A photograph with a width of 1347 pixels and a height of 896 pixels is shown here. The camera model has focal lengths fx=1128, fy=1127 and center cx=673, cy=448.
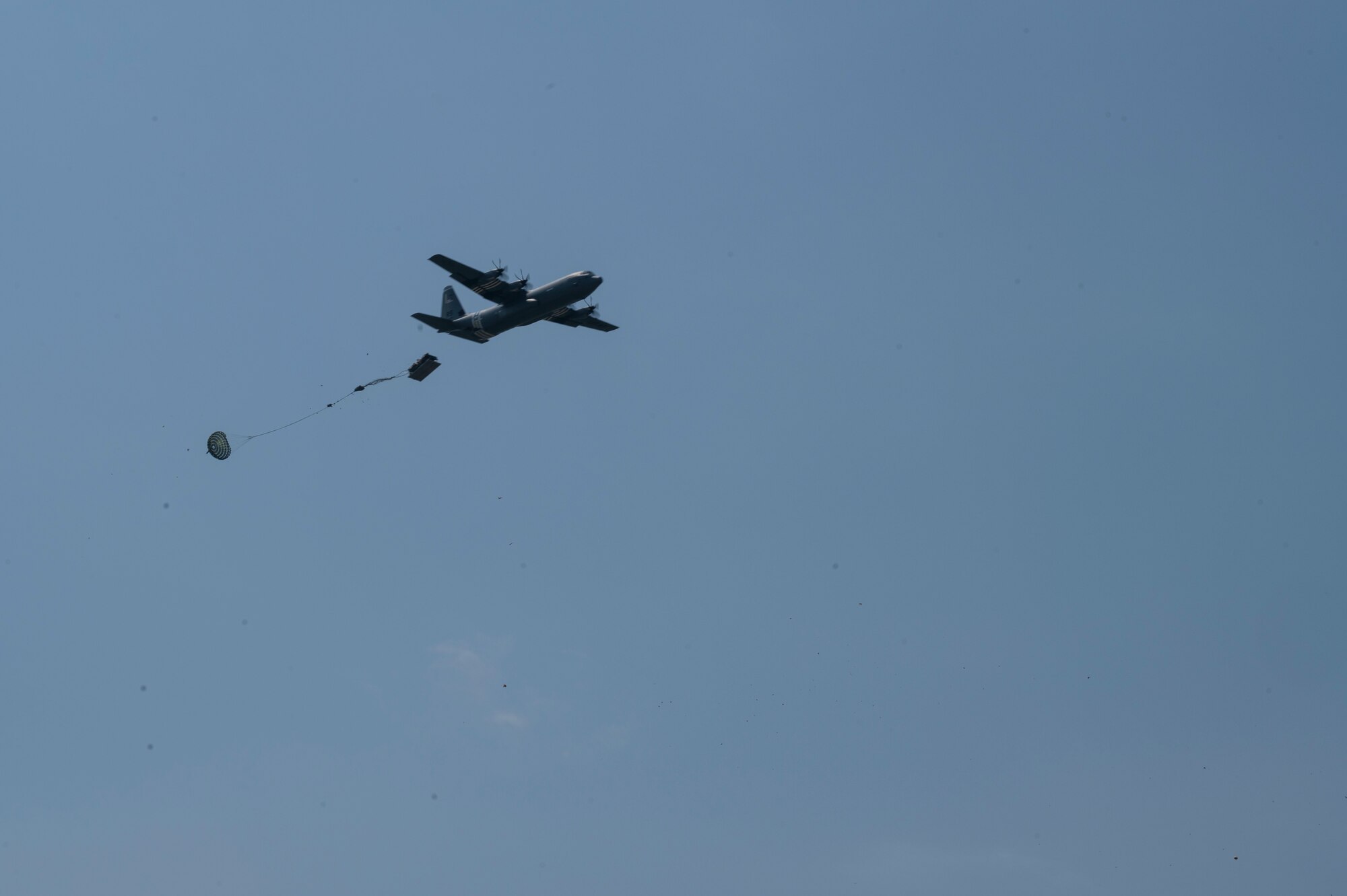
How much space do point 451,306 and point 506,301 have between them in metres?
12.5

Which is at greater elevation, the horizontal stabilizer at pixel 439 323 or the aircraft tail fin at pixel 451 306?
the aircraft tail fin at pixel 451 306

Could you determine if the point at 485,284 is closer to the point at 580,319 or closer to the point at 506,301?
the point at 506,301

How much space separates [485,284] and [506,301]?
2255mm

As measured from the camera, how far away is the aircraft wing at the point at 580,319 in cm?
8456

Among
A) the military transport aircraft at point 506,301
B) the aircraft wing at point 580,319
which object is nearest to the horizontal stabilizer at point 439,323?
the military transport aircraft at point 506,301

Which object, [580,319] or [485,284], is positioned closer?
[485,284]

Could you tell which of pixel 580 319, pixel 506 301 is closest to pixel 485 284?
pixel 506 301

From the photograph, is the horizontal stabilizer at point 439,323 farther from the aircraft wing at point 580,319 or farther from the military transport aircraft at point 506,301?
the aircraft wing at point 580,319

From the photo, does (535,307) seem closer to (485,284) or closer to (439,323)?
(485,284)

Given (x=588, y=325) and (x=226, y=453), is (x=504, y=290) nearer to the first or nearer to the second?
(x=588, y=325)

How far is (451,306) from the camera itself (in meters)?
91.7

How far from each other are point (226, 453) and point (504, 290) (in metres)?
21.6

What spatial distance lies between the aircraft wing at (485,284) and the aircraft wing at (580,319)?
134 inches

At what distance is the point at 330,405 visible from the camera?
72438 millimetres
